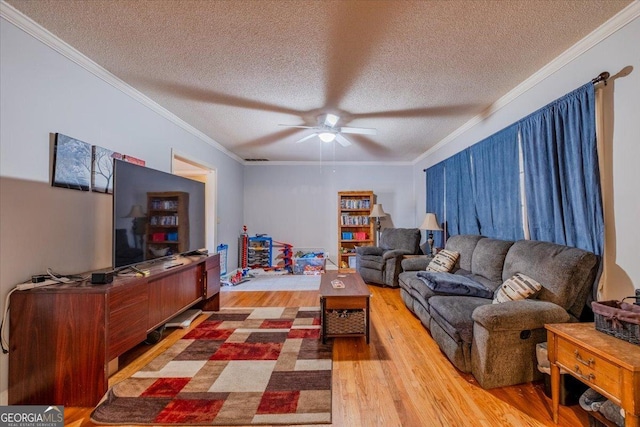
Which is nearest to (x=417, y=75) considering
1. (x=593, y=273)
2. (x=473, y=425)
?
(x=593, y=273)

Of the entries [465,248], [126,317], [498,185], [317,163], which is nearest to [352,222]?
[317,163]

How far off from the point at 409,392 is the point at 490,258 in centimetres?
167

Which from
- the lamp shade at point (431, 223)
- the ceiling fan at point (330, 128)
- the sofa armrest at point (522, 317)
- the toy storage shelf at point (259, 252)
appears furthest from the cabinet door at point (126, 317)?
the lamp shade at point (431, 223)

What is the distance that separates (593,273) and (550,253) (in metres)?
0.28

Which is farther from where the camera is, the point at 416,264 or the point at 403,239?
the point at 403,239

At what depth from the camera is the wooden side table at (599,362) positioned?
1155mm

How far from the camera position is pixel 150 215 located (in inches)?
95.3

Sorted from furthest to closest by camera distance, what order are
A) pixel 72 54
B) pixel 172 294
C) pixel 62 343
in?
pixel 172 294
pixel 72 54
pixel 62 343

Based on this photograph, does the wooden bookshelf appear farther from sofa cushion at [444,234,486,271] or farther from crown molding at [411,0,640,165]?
crown molding at [411,0,640,165]

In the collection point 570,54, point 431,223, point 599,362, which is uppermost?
point 570,54

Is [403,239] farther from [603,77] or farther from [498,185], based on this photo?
[603,77]

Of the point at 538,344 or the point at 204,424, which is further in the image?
the point at 538,344

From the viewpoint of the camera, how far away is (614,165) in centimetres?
184

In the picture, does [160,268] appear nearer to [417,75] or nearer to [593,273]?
[417,75]
